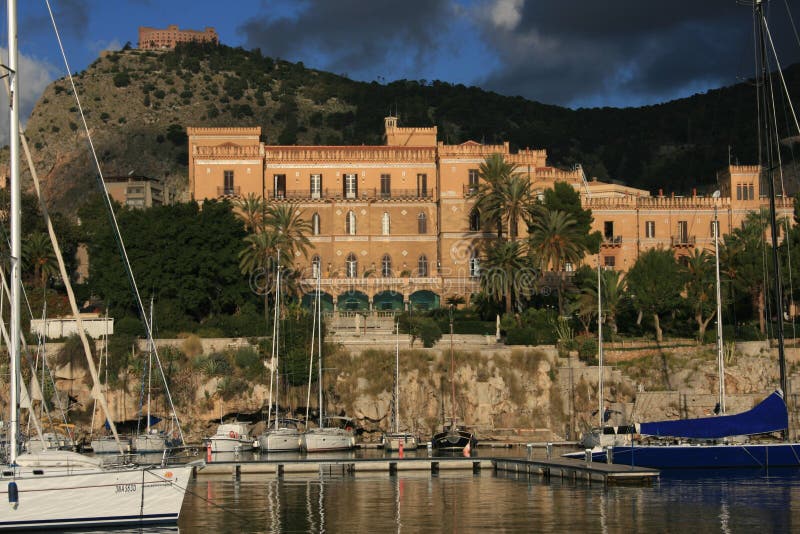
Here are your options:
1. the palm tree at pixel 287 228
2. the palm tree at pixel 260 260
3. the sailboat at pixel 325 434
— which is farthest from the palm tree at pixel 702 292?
the palm tree at pixel 260 260

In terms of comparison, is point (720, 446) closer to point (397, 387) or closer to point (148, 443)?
point (397, 387)

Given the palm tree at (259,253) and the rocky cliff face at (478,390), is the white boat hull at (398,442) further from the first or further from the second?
the palm tree at (259,253)

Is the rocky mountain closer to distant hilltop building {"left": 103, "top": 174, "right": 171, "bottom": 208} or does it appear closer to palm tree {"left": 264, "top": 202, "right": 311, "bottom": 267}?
distant hilltop building {"left": 103, "top": 174, "right": 171, "bottom": 208}

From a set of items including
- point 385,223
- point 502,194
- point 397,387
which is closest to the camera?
point 397,387

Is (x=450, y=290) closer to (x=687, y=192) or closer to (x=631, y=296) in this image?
(x=631, y=296)

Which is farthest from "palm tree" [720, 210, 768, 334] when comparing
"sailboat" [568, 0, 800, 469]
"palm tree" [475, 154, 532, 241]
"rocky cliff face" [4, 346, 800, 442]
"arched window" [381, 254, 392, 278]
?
"arched window" [381, 254, 392, 278]

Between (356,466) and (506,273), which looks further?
(506,273)

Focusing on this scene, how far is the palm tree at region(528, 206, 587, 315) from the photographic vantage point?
7562 centimetres

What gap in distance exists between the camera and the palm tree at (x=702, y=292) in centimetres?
7094

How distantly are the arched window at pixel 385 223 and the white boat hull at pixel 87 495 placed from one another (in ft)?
182

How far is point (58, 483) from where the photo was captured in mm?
30078

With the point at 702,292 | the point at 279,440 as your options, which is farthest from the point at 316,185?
the point at 279,440

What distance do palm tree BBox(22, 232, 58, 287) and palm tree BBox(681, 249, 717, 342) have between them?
43.3m

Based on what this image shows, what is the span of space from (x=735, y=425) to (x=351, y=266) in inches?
1618
